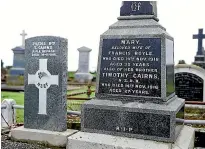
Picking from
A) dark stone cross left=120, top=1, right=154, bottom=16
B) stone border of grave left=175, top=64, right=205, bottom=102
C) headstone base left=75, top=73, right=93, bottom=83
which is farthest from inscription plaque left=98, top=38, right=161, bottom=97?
headstone base left=75, top=73, right=93, bottom=83

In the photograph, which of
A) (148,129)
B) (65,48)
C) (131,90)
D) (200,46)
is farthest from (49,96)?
(200,46)

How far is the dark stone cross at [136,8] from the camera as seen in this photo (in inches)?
183

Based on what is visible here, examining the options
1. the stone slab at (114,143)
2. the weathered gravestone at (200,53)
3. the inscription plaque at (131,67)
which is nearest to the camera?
the stone slab at (114,143)

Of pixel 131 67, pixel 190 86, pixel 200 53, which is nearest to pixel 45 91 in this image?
pixel 131 67

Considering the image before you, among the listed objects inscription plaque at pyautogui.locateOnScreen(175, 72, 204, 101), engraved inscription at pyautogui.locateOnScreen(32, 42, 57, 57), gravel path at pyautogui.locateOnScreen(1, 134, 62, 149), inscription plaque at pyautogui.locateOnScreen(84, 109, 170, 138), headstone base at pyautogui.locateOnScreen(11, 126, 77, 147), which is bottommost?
gravel path at pyautogui.locateOnScreen(1, 134, 62, 149)

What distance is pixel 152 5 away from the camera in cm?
465

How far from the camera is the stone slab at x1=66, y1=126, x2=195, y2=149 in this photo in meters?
3.84

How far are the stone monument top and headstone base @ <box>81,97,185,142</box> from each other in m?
1.51

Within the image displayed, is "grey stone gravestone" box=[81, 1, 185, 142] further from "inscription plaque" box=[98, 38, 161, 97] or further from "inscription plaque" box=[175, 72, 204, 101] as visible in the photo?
"inscription plaque" box=[175, 72, 204, 101]

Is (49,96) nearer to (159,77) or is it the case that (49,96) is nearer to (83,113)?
(83,113)

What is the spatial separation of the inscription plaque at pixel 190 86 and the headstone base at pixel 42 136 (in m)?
5.78

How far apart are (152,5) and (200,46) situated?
1132 cm

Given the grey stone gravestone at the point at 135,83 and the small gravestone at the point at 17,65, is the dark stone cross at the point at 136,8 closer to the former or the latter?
the grey stone gravestone at the point at 135,83

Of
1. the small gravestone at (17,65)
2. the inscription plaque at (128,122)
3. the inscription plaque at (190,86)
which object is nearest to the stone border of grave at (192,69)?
the inscription plaque at (190,86)
